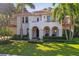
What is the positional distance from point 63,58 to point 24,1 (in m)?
0.96

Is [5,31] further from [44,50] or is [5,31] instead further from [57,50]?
[57,50]

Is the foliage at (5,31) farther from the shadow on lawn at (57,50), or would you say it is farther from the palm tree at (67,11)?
the palm tree at (67,11)

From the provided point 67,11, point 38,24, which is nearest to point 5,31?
point 38,24

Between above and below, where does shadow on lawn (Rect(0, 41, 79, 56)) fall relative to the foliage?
below

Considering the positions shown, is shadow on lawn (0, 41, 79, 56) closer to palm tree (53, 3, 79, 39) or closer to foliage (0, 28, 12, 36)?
foliage (0, 28, 12, 36)

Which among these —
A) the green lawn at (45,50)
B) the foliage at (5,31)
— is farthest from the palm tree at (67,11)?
the foliage at (5,31)

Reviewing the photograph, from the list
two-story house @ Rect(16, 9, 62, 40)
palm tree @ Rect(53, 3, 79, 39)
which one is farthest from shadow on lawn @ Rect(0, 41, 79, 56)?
palm tree @ Rect(53, 3, 79, 39)

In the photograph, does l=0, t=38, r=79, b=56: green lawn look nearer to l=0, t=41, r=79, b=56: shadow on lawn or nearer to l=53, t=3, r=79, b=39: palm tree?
l=0, t=41, r=79, b=56: shadow on lawn

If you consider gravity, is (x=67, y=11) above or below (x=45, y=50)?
above

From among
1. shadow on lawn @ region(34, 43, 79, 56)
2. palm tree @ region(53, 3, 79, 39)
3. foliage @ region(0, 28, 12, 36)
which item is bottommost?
shadow on lawn @ region(34, 43, 79, 56)

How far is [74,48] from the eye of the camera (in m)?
94.9

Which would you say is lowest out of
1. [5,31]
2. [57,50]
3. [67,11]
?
[57,50]

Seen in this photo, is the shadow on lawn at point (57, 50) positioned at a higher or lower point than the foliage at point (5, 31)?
lower

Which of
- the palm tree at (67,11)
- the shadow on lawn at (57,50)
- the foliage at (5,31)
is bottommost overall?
the shadow on lawn at (57,50)
